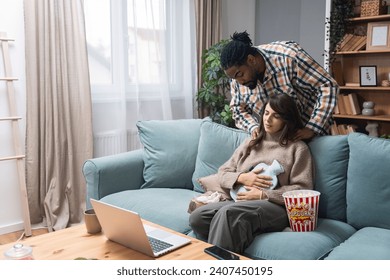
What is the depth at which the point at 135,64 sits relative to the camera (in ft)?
11.9

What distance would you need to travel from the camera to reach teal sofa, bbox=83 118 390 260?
179 centimetres

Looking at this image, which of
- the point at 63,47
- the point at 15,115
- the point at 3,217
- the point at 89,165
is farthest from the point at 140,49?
the point at 3,217

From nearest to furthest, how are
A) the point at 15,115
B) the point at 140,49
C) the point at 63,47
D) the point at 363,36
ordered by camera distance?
the point at 15,115, the point at 63,47, the point at 140,49, the point at 363,36

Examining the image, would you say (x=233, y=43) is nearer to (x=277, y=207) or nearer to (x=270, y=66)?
(x=270, y=66)

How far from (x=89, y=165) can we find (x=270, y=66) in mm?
1187

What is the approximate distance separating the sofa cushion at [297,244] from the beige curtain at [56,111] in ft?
6.08

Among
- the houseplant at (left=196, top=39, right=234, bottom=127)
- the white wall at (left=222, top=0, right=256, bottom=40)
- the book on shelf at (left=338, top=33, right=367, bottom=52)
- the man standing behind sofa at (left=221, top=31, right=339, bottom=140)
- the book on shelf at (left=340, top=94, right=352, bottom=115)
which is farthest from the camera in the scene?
the white wall at (left=222, top=0, right=256, bottom=40)

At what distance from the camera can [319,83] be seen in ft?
7.22

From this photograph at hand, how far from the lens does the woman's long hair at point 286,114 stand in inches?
81.5

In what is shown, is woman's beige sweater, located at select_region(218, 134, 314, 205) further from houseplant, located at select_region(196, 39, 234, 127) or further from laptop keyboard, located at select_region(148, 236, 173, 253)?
houseplant, located at select_region(196, 39, 234, 127)

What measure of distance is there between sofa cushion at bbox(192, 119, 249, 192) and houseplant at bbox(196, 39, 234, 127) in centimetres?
116

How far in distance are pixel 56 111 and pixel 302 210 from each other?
2.01 meters

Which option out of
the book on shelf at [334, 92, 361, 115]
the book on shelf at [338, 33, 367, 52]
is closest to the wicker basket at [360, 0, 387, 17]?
the book on shelf at [338, 33, 367, 52]

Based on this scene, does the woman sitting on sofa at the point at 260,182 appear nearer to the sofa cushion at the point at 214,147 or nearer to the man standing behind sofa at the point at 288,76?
the man standing behind sofa at the point at 288,76
